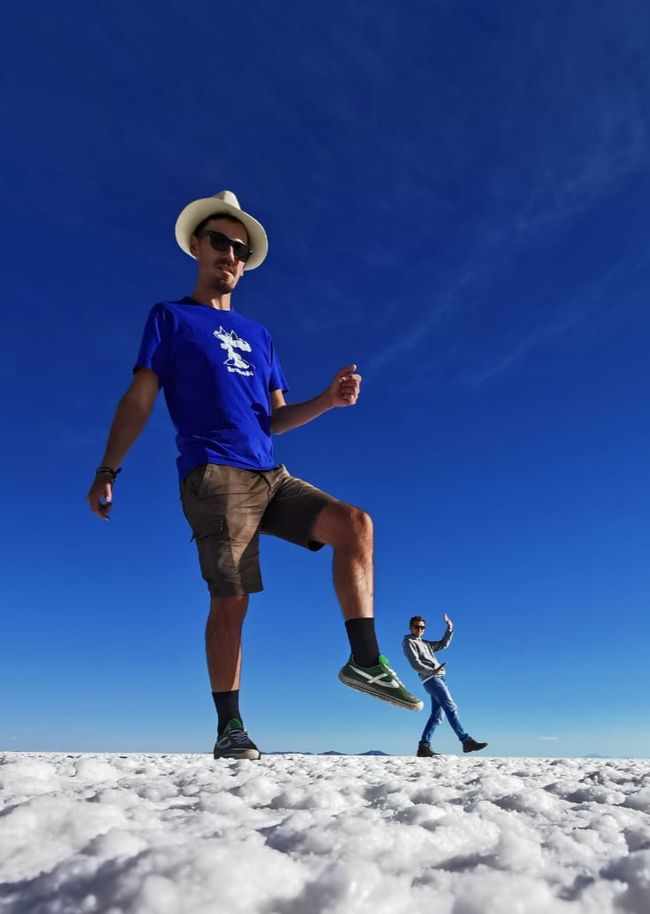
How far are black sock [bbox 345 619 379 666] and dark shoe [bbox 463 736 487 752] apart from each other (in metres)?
6.70

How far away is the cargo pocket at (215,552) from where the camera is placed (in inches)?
158

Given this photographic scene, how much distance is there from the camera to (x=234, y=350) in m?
4.60

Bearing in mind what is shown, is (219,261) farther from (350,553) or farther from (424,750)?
(424,750)

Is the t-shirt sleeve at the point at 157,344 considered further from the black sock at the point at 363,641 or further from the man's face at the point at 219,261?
the black sock at the point at 363,641

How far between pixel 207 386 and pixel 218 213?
147 centimetres

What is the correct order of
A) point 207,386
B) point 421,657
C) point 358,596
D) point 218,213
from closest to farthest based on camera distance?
point 358,596, point 207,386, point 218,213, point 421,657

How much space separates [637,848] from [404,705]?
233 cm

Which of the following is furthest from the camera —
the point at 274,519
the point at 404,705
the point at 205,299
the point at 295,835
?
the point at 205,299

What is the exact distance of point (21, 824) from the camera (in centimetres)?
137

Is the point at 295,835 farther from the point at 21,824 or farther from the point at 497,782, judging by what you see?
the point at 497,782

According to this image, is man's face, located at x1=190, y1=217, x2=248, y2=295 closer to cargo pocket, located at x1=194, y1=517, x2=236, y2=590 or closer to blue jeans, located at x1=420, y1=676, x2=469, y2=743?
cargo pocket, located at x1=194, y1=517, x2=236, y2=590

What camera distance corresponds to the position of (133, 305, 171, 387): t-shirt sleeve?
173 inches

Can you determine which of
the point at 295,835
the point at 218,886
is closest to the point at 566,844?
the point at 295,835

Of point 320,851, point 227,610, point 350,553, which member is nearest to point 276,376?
point 350,553
